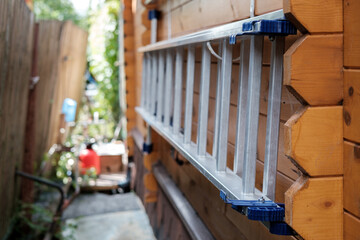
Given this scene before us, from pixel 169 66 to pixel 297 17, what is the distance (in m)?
1.44

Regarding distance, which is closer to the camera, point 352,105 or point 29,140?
point 352,105

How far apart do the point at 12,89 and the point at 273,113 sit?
7.83ft

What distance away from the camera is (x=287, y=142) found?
3.65 feet

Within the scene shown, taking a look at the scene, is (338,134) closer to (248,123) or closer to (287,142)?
(287,142)

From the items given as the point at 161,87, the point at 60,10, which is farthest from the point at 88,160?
the point at 60,10

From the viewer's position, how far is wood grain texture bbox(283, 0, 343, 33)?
3.52 feet

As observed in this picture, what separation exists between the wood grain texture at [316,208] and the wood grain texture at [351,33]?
0.28m

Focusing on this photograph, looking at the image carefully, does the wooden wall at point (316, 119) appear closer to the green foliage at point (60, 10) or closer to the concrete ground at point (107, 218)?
the concrete ground at point (107, 218)

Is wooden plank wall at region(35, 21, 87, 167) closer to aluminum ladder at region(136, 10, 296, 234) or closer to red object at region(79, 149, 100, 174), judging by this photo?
red object at region(79, 149, 100, 174)

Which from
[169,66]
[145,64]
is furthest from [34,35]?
[169,66]

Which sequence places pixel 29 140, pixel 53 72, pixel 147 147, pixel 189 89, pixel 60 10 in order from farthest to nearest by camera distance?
1. pixel 60 10
2. pixel 53 72
3. pixel 29 140
4. pixel 147 147
5. pixel 189 89

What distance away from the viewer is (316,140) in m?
1.12

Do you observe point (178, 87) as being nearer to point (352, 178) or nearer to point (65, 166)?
point (352, 178)

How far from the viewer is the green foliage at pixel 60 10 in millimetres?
19141
